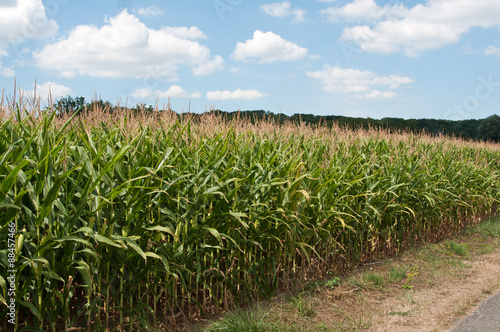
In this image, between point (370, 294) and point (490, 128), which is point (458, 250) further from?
point (490, 128)

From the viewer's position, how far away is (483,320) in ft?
12.2

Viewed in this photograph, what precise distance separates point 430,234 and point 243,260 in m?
4.57

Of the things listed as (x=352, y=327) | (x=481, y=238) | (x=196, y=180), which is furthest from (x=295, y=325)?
(x=481, y=238)

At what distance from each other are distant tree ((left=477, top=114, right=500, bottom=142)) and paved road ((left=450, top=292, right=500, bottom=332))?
41295mm

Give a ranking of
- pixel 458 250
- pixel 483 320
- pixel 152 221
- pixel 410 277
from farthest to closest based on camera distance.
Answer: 1. pixel 458 250
2. pixel 410 277
3. pixel 483 320
4. pixel 152 221

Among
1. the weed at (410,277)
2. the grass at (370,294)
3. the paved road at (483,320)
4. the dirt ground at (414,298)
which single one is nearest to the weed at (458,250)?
the grass at (370,294)

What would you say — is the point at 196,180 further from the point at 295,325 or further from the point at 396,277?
the point at 396,277

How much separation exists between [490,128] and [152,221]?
45094 mm

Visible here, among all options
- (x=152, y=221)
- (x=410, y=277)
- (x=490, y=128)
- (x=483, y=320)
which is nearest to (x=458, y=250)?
(x=410, y=277)

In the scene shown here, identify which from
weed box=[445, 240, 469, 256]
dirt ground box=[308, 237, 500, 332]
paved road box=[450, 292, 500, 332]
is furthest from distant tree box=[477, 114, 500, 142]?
paved road box=[450, 292, 500, 332]

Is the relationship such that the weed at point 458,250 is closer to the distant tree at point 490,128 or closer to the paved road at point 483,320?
the paved road at point 483,320

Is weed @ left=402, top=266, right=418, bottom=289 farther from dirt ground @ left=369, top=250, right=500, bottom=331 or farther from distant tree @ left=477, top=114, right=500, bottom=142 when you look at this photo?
distant tree @ left=477, top=114, right=500, bottom=142

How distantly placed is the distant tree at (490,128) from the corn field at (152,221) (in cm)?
4086

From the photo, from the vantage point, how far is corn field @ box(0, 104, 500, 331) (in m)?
2.56
